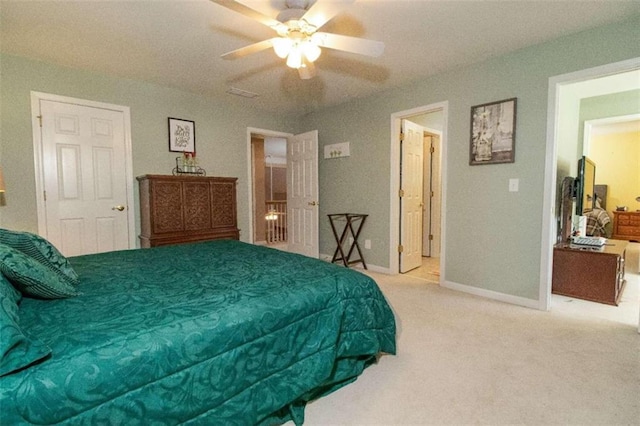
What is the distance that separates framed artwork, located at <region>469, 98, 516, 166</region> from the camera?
2.89 meters

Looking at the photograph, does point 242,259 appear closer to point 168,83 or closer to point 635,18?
point 168,83

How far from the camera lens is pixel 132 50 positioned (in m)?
2.77

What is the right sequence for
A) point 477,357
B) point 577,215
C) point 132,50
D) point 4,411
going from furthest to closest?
point 577,215, point 132,50, point 477,357, point 4,411

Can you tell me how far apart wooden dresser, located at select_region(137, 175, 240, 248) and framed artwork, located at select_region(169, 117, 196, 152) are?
2.13 ft

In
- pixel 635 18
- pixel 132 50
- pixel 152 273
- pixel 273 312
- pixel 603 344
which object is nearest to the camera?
pixel 273 312

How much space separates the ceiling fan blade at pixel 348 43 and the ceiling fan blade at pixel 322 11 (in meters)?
0.11

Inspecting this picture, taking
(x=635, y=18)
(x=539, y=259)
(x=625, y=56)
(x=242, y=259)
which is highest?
(x=635, y=18)

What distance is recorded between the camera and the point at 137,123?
11.7ft

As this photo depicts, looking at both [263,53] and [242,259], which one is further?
[263,53]

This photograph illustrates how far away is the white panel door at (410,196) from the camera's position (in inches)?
155

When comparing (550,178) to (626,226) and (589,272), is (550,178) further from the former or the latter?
(626,226)

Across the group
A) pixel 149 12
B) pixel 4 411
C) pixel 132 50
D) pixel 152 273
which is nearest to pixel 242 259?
pixel 152 273

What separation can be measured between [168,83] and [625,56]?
4359 mm

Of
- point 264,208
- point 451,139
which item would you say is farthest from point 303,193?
point 451,139
